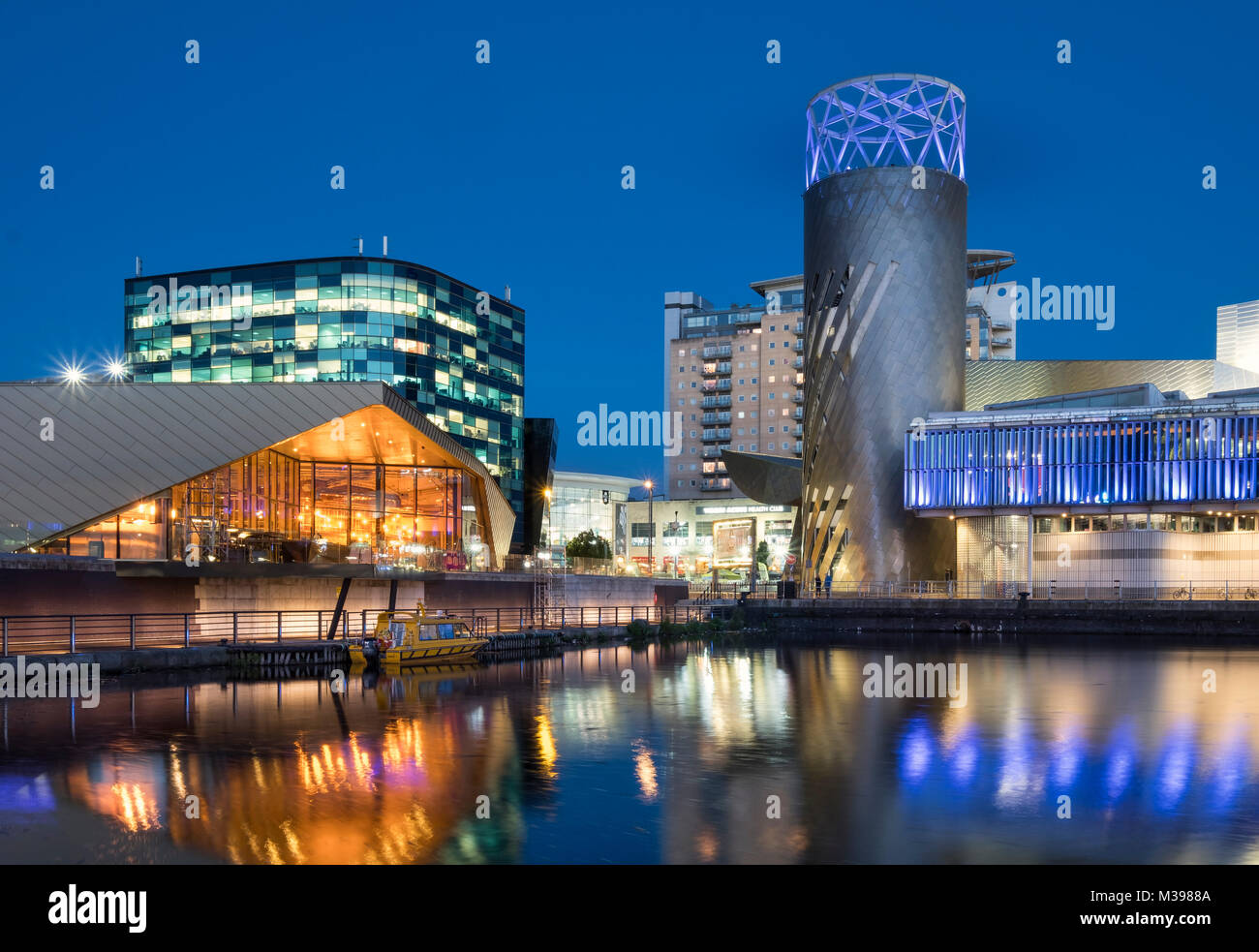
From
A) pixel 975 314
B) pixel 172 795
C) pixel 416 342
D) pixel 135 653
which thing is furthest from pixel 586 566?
pixel 975 314

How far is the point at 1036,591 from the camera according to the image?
214ft

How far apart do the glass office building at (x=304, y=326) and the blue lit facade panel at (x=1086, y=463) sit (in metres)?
53.2

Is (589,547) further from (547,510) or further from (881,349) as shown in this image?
(881,349)

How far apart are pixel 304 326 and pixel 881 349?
2336 inches

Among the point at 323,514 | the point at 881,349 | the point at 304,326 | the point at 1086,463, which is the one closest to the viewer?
the point at 323,514

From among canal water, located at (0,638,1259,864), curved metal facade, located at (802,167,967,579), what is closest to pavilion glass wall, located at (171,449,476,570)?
canal water, located at (0,638,1259,864)

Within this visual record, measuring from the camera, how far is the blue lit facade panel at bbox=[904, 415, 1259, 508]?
66312 mm

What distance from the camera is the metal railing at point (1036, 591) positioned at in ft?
190

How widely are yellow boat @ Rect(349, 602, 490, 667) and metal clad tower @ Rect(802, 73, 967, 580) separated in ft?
145

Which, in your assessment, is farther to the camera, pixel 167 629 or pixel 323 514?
pixel 323 514

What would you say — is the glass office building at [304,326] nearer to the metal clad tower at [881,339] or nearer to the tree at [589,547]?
the tree at [589,547]

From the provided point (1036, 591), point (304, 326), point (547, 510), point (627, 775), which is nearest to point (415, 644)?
point (627, 775)

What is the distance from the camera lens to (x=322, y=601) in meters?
Result: 41.4
